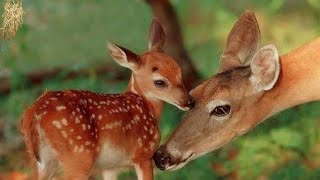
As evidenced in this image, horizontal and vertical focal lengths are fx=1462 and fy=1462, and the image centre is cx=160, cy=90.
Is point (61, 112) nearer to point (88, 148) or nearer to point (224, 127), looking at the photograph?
point (88, 148)

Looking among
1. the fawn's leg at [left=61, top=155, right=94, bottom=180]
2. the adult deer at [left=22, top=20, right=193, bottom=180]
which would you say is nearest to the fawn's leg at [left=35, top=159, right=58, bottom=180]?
the adult deer at [left=22, top=20, right=193, bottom=180]

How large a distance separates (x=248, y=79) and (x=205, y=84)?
0.51ft

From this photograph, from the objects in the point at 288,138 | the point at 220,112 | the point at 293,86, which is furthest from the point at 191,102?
the point at 288,138

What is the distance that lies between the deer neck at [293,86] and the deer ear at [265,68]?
0.04m

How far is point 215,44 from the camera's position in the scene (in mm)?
6723

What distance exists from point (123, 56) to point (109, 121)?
0.23 meters

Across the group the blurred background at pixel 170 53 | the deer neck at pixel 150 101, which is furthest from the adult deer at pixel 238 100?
the blurred background at pixel 170 53

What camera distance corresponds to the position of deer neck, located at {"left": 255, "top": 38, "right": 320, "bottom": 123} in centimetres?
519

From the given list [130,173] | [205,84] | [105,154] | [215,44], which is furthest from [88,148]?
[215,44]

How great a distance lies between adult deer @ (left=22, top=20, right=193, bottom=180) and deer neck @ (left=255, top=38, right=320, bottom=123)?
11.4 inches

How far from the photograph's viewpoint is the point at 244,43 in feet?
17.8

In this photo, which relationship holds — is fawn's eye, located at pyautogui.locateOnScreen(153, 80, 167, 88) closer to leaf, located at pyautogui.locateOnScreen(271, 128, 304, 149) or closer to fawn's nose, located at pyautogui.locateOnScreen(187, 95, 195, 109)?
fawn's nose, located at pyautogui.locateOnScreen(187, 95, 195, 109)

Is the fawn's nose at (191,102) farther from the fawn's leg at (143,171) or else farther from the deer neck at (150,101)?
the fawn's leg at (143,171)

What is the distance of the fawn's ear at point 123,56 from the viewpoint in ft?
16.3
